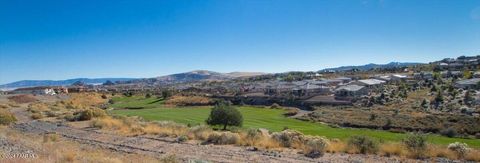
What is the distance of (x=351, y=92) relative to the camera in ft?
272

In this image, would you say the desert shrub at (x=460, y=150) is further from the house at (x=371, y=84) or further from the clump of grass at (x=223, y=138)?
the house at (x=371, y=84)

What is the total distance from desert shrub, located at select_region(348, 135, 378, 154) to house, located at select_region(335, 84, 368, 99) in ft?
189

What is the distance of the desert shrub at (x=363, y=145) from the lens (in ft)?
72.9

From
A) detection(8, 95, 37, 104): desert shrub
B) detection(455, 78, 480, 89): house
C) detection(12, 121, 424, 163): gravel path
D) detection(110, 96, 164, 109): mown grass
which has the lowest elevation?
detection(110, 96, 164, 109): mown grass

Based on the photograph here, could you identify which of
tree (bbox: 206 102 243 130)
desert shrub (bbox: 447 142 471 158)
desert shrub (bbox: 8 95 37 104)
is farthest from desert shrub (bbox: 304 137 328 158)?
desert shrub (bbox: 8 95 37 104)

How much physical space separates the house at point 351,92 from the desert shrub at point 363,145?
5755 cm

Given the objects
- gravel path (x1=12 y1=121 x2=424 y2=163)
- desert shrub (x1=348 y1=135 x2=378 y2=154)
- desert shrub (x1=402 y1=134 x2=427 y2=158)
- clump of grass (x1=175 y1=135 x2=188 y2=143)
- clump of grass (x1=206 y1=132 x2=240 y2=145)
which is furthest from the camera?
clump of grass (x1=175 y1=135 x2=188 y2=143)

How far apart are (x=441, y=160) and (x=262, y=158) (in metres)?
7.70

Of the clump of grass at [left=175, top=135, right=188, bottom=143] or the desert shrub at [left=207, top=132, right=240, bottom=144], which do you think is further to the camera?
the clump of grass at [left=175, top=135, right=188, bottom=143]

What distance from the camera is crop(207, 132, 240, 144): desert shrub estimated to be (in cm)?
2611

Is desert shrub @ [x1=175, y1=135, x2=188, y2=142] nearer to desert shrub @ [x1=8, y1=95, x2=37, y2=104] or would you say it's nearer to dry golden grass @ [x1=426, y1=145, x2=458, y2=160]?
dry golden grass @ [x1=426, y1=145, x2=458, y2=160]

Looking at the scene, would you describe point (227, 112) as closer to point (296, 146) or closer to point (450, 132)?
point (296, 146)

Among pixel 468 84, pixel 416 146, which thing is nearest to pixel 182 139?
pixel 416 146

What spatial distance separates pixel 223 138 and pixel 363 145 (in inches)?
312
